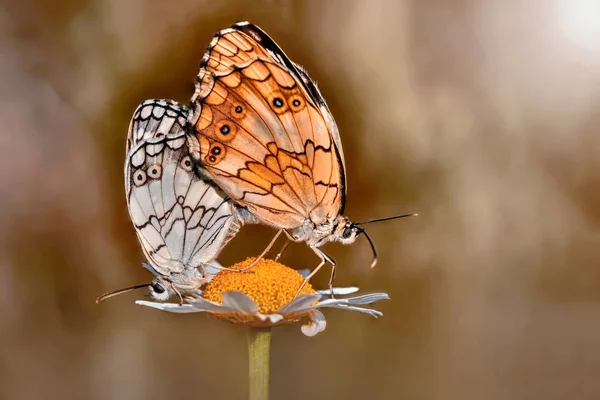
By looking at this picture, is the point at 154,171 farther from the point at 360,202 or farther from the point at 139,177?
the point at 360,202

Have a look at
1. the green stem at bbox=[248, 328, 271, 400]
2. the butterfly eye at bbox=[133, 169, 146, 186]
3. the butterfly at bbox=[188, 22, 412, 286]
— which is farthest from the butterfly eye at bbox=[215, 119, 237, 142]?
the green stem at bbox=[248, 328, 271, 400]

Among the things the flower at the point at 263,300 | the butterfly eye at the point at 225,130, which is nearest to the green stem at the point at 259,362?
the flower at the point at 263,300

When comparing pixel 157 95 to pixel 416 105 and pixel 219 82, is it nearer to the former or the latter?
pixel 219 82

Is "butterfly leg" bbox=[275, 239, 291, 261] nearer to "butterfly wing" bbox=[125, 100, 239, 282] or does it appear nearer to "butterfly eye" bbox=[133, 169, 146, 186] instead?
"butterfly wing" bbox=[125, 100, 239, 282]

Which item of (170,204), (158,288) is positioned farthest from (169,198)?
(158,288)

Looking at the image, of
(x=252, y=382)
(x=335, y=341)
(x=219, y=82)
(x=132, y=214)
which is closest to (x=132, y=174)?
(x=132, y=214)

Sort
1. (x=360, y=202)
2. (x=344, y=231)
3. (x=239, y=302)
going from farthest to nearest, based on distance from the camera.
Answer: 1. (x=360, y=202)
2. (x=344, y=231)
3. (x=239, y=302)
